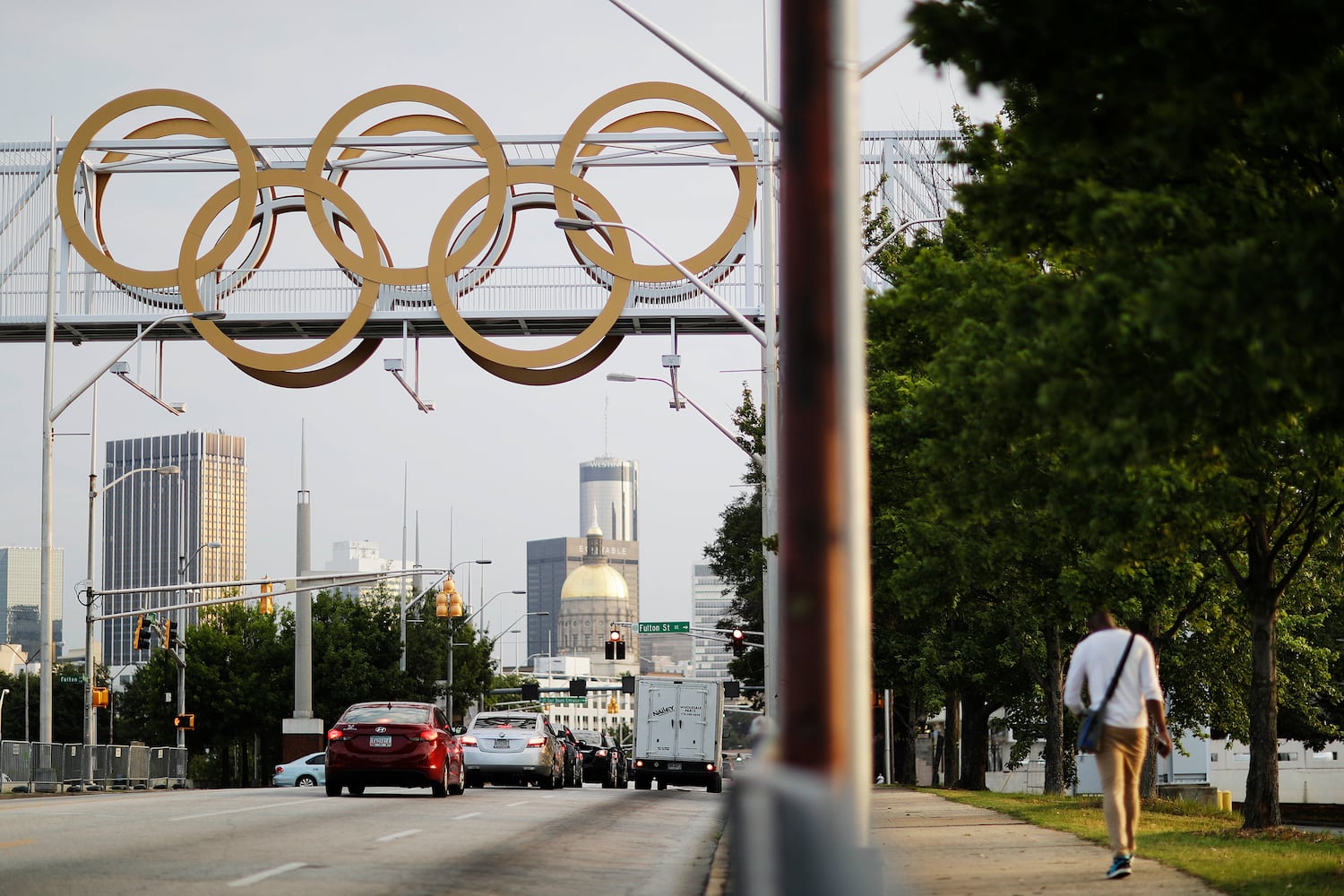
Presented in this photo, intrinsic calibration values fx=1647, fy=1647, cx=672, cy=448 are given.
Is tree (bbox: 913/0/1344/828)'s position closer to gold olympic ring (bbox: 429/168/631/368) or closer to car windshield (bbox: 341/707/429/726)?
car windshield (bbox: 341/707/429/726)

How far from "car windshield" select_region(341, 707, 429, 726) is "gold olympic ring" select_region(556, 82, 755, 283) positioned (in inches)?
542

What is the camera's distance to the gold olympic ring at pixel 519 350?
3678cm

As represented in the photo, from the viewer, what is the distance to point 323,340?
3775 centimetres

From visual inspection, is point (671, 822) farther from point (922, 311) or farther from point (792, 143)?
point (792, 143)

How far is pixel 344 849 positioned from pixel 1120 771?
684 centimetres

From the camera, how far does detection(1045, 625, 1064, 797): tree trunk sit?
30.9m

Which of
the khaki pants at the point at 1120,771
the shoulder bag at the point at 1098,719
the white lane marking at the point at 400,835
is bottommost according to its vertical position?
the white lane marking at the point at 400,835

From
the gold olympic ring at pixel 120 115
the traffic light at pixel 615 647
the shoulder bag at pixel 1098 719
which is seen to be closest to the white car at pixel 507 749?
the gold olympic ring at pixel 120 115

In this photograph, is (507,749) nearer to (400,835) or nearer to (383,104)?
(383,104)

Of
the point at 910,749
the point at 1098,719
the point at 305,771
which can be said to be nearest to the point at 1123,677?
the point at 1098,719

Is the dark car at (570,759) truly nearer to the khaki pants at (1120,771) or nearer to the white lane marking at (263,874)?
the white lane marking at (263,874)

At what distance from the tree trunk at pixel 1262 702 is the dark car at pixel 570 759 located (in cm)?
2107

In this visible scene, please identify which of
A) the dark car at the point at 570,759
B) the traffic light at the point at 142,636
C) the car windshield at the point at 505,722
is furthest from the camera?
the traffic light at the point at 142,636

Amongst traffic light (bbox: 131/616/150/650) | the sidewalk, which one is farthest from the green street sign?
the sidewalk
